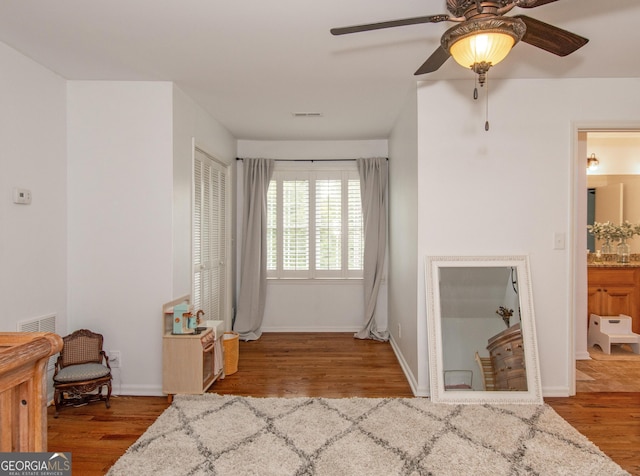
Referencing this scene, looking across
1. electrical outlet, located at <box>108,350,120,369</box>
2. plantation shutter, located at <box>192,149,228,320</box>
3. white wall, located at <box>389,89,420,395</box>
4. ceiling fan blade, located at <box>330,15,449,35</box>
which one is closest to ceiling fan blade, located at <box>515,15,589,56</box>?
ceiling fan blade, located at <box>330,15,449,35</box>

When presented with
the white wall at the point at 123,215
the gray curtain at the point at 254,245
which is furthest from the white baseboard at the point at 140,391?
the gray curtain at the point at 254,245

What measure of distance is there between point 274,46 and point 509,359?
2885 mm

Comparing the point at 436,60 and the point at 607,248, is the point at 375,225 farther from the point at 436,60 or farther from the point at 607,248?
the point at 436,60

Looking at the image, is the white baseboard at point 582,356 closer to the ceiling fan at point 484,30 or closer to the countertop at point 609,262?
the countertop at point 609,262

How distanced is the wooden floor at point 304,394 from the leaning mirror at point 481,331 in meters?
0.41

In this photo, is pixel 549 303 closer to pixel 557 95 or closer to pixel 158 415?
pixel 557 95

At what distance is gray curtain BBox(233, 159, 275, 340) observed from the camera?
17.9 ft

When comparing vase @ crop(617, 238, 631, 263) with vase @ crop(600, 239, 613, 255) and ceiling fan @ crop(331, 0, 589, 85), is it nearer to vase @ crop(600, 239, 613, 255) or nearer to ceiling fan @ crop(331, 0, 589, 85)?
vase @ crop(600, 239, 613, 255)

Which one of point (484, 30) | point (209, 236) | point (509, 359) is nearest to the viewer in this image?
point (484, 30)

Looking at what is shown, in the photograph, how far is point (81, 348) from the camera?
3.27 metres

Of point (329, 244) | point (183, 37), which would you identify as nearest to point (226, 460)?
point (183, 37)

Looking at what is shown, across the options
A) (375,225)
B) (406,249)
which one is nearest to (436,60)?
(406,249)

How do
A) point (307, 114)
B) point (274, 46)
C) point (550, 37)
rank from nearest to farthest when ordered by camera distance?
point (550, 37) < point (274, 46) < point (307, 114)

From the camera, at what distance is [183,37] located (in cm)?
266
